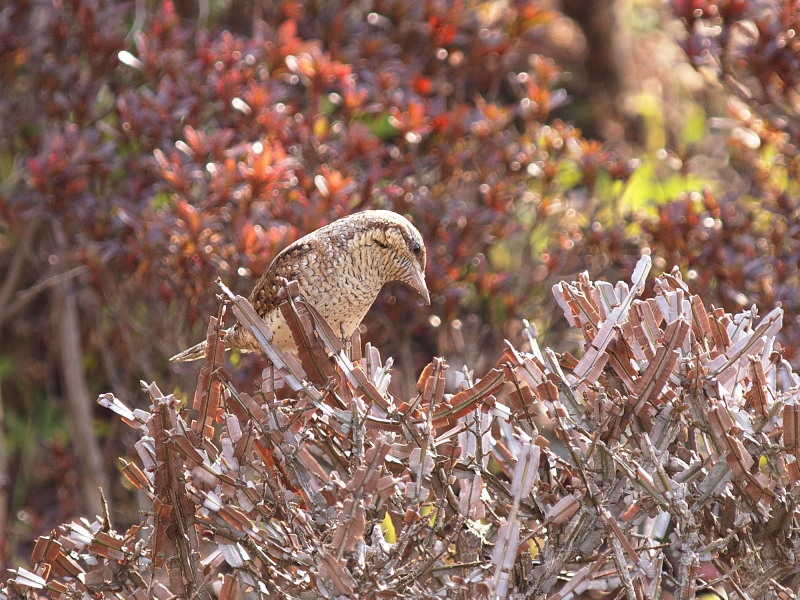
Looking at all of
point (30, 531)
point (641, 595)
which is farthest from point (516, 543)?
point (30, 531)

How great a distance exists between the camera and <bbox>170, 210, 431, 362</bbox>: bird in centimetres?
326

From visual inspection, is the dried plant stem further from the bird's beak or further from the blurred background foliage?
the bird's beak

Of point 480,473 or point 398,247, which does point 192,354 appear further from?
point 480,473

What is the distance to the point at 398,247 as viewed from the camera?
3281 mm

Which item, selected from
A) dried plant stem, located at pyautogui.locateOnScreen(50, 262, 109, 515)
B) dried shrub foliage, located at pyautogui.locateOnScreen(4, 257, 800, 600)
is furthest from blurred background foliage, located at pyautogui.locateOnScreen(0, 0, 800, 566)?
dried shrub foliage, located at pyautogui.locateOnScreen(4, 257, 800, 600)

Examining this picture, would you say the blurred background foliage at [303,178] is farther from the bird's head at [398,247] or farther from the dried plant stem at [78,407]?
the bird's head at [398,247]

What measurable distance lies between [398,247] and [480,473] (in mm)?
1207

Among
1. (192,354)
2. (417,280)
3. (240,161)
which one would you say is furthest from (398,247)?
(240,161)

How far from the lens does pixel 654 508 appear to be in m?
2.21

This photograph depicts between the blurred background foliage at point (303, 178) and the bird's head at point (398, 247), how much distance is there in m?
0.54

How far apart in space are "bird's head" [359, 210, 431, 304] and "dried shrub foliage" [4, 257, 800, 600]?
91 centimetres

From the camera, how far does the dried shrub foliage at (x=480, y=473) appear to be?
2.09 metres

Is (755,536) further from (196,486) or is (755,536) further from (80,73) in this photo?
(80,73)

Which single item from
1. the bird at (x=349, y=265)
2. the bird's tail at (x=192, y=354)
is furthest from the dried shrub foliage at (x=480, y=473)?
the bird's tail at (x=192, y=354)
